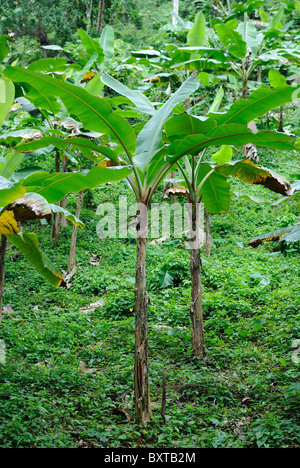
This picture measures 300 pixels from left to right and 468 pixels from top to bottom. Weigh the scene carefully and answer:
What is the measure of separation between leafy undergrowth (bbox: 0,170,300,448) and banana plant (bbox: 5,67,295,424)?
0.58 meters

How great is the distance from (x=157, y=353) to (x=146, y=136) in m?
2.89

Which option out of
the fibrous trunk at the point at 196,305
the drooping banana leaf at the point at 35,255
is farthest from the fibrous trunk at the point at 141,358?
the fibrous trunk at the point at 196,305

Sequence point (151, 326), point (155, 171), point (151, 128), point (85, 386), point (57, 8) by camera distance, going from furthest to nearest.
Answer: point (57, 8) < point (151, 326) < point (85, 386) < point (155, 171) < point (151, 128)

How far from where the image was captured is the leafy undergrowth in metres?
3.69

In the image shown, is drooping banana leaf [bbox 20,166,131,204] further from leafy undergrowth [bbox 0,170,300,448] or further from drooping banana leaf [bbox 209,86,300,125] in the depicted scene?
leafy undergrowth [bbox 0,170,300,448]

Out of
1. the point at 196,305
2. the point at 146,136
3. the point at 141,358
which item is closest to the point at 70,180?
the point at 146,136

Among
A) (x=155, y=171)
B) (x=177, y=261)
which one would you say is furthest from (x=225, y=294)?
(x=155, y=171)

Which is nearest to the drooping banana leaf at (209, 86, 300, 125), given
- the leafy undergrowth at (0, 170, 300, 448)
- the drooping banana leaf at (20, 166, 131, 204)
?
the drooping banana leaf at (20, 166, 131, 204)

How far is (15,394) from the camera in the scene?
393 centimetres

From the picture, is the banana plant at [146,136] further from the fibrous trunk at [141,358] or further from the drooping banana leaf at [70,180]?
the drooping banana leaf at [70,180]

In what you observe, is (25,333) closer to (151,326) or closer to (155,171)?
(151,326)

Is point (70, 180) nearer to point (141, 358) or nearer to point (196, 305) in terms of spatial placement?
point (141, 358)

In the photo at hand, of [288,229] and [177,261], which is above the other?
[288,229]

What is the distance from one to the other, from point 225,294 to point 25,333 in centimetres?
311
